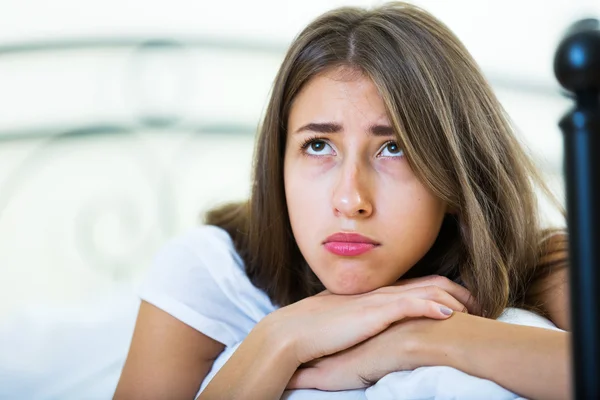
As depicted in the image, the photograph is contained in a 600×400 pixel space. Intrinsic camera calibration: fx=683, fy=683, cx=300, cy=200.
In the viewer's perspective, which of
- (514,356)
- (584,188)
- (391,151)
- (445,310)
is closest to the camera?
(584,188)

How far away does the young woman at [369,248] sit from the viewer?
3.24ft

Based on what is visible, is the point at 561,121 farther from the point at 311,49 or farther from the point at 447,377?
the point at 311,49

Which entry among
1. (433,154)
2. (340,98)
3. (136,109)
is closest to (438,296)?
(433,154)

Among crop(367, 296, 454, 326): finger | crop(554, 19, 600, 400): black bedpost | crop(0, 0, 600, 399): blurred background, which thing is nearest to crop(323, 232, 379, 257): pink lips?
crop(367, 296, 454, 326): finger

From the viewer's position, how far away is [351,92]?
1.09 m

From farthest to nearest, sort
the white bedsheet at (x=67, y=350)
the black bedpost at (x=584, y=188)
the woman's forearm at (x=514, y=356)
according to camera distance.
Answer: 1. the white bedsheet at (x=67, y=350)
2. the woman's forearm at (x=514, y=356)
3. the black bedpost at (x=584, y=188)

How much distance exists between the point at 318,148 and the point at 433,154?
190 mm

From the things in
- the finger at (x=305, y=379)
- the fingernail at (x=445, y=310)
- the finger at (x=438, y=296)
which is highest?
the finger at (x=438, y=296)

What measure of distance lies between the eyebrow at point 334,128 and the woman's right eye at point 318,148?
0.08 ft

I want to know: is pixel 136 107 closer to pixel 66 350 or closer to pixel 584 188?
pixel 66 350

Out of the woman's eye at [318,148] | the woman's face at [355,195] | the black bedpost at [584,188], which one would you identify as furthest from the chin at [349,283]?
the black bedpost at [584,188]

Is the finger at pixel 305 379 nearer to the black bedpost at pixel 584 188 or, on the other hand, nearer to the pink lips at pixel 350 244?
the pink lips at pixel 350 244

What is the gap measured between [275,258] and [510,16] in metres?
1.59

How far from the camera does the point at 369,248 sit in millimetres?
1067
